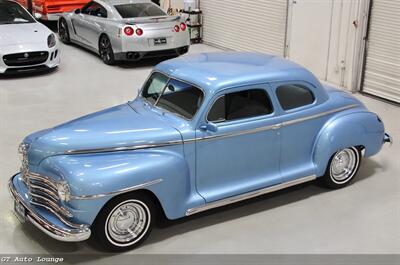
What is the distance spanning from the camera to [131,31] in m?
11.0

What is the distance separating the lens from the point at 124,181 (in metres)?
4.40

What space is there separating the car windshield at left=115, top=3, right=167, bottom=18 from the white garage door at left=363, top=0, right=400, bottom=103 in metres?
4.67

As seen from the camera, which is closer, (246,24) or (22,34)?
(22,34)

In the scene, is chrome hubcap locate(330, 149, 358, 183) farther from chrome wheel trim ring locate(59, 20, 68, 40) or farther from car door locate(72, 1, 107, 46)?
chrome wheel trim ring locate(59, 20, 68, 40)

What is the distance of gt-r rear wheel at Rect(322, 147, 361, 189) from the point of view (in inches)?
226

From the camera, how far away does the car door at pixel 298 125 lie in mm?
5344

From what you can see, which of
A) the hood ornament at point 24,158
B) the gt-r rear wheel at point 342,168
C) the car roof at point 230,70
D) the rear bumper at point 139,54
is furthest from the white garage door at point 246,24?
the hood ornament at point 24,158

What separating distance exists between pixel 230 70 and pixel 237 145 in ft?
2.52

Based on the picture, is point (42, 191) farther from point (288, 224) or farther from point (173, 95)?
point (288, 224)

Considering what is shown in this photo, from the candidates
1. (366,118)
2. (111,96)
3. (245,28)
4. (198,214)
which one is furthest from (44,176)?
(245,28)

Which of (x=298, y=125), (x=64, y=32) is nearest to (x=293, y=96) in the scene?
(x=298, y=125)

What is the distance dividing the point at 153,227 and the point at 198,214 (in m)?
0.50

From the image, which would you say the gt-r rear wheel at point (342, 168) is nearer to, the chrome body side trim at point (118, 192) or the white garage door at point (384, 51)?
the chrome body side trim at point (118, 192)

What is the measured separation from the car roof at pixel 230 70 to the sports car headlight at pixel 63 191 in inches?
61.4
